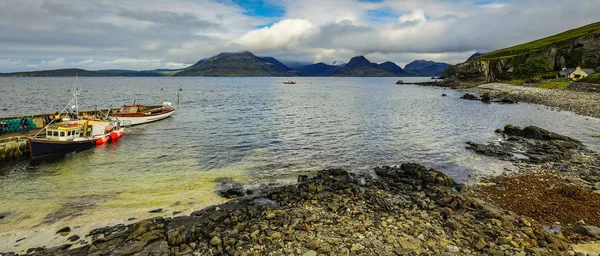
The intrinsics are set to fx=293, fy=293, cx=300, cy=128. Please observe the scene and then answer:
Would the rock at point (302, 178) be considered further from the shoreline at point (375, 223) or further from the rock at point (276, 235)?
the rock at point (276, 235)

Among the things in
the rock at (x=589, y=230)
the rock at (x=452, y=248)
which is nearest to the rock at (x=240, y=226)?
the rock at (x=452, y=248)

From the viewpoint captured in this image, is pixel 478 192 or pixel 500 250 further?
pixel 478 192

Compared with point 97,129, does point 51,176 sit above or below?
below

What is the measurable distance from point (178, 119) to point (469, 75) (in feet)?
594

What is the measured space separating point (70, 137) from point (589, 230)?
50.8 m

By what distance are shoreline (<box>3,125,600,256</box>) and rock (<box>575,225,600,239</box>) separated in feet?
0.17

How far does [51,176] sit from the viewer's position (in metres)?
29.0

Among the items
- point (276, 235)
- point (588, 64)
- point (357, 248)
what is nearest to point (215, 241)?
point (276, 235)

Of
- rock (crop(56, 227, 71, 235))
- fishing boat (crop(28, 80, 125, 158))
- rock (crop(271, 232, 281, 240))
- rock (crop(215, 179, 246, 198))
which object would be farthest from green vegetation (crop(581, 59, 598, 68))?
rock (crop(56, 227, 71, 235))

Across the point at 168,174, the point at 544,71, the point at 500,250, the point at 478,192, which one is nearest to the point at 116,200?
the point at 168,174

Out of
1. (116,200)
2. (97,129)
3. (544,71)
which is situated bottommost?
(116,200)

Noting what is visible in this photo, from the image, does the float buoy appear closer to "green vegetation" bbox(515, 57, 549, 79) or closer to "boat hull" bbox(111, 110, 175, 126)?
"boat hull" bbox(111, 110, 175, 126)

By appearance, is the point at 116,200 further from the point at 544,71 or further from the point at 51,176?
the point at 544,71

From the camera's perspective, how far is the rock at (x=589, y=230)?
15039 mm
